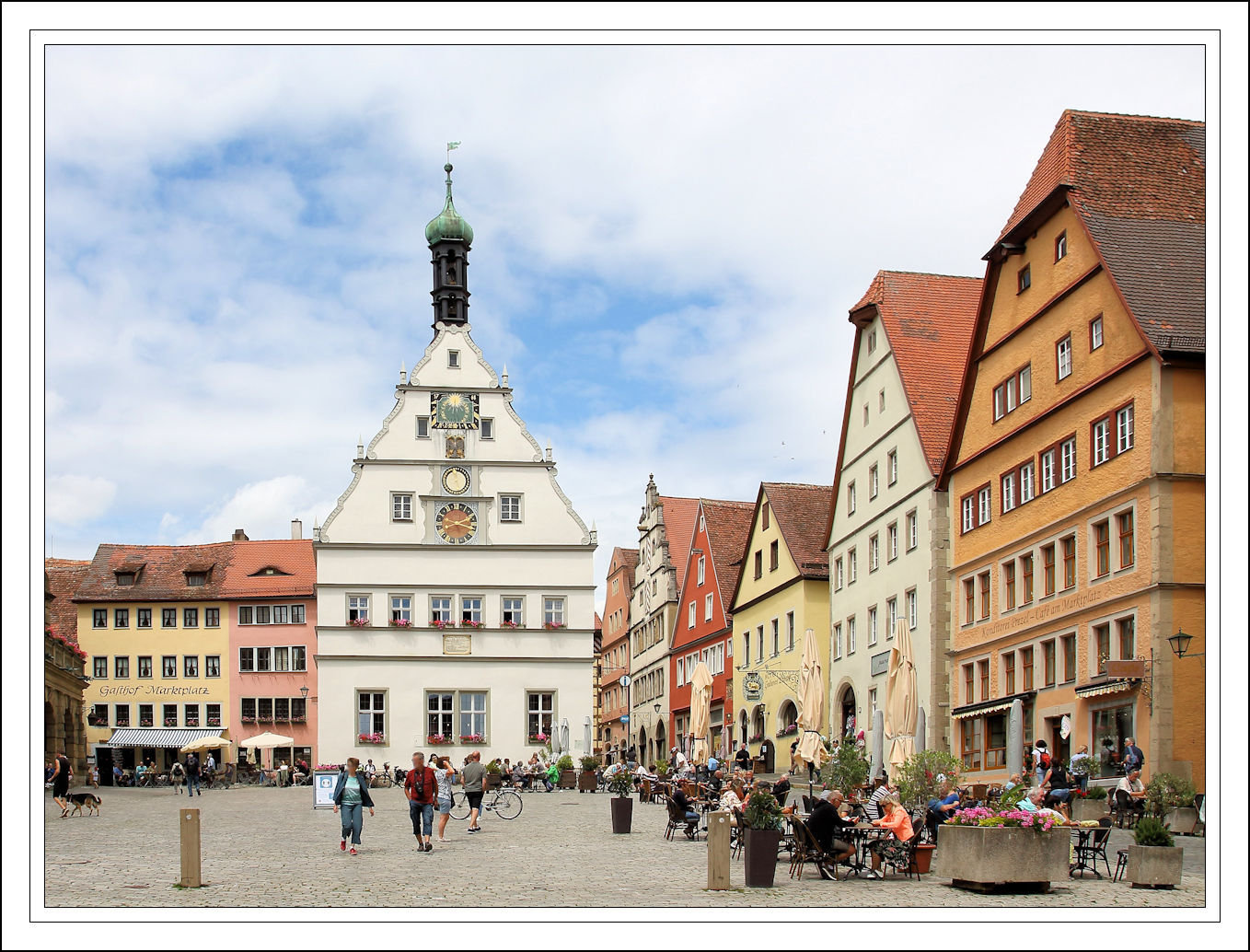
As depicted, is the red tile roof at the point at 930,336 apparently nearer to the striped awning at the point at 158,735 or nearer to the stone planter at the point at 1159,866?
the stone planter at the point at 1159,866

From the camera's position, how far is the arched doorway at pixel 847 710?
145ft

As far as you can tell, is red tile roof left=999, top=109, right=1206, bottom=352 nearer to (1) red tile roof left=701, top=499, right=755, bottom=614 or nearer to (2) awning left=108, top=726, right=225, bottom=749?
(1) red tile roof left=701, top=499, right=755, bottom=614

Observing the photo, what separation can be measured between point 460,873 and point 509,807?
513 inches

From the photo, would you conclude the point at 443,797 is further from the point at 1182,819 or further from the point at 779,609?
the point at 779,609

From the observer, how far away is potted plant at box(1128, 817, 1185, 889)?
15539mm

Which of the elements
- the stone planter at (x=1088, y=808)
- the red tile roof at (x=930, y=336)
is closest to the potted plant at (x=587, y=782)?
the red tile roof at (x=930, y=336)

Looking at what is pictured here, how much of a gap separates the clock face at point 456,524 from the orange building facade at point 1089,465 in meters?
21.5

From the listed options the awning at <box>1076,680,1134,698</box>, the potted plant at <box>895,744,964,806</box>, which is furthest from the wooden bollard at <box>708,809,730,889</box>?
the awning at <box>1076,680,1134,698</box>

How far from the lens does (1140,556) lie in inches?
1073

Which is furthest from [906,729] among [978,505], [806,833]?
[806,833]

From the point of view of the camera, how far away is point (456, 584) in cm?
Result: 5419

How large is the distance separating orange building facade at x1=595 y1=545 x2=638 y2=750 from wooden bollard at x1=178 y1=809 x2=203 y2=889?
59.0 m

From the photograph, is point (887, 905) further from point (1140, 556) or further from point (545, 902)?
point (1140, 556)

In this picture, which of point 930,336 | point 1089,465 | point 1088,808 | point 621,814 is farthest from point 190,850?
point 930,336
